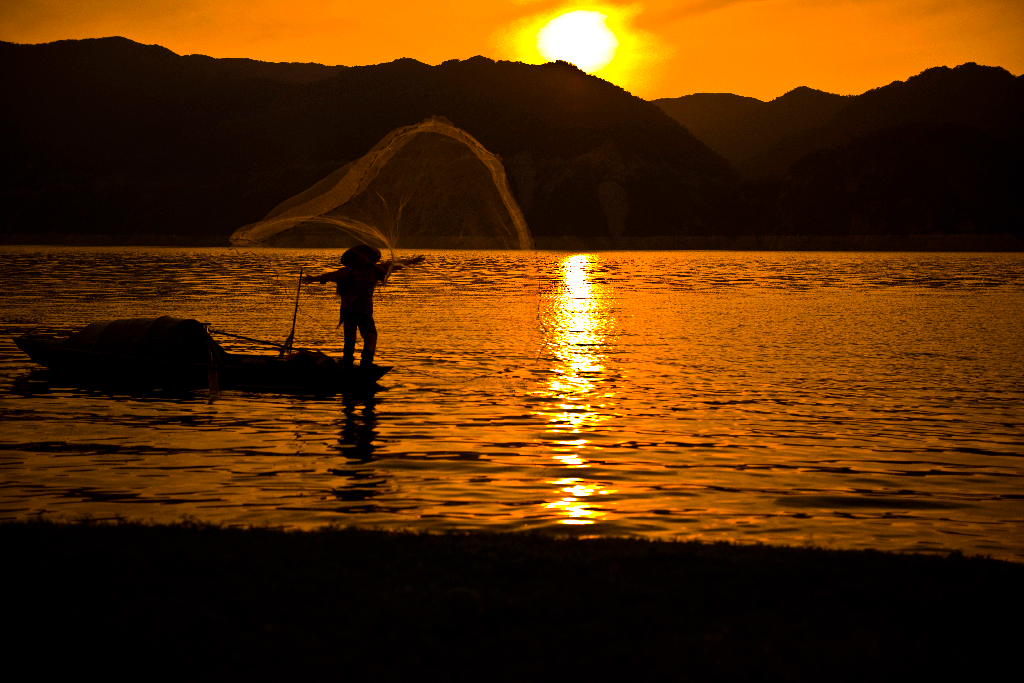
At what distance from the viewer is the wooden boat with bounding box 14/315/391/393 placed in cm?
2269

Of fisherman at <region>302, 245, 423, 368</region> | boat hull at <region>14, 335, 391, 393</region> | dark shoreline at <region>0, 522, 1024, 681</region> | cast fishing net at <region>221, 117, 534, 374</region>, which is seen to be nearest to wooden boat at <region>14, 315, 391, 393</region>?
boat hull at <region>14, 335, 391, 393</region>

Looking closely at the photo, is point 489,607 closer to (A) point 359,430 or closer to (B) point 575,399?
(A) point 359,430

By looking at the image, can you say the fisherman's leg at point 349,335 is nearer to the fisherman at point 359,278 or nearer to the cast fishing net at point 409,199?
the fisherman at point 359,278

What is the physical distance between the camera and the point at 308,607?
7.59m

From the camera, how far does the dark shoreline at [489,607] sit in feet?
22.1

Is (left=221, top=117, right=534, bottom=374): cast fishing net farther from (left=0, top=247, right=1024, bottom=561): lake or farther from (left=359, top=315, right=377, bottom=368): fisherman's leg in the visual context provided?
(left=0, top=247, right=1024, bottom=561): lake

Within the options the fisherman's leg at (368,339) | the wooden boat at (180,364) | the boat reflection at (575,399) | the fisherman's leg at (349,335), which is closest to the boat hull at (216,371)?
the wooden boat at (180,364)

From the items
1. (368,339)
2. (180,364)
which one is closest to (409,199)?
(368,339)

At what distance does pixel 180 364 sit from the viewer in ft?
76.3

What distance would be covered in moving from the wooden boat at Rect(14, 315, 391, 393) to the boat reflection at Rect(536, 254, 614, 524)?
4.54m

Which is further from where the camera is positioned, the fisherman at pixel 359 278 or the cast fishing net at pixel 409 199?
the cast fishing net at pixel 409 199

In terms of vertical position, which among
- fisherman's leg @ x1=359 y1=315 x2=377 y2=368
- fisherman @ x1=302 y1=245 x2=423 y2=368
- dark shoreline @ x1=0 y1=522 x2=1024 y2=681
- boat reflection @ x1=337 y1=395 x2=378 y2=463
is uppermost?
fisherman @ x1=302 y1=245 x2=423 y2=368

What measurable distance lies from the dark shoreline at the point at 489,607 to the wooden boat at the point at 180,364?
13.0 meters

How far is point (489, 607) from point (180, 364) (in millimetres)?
17354
